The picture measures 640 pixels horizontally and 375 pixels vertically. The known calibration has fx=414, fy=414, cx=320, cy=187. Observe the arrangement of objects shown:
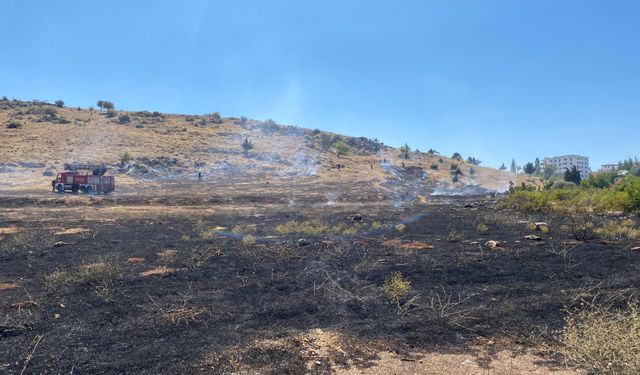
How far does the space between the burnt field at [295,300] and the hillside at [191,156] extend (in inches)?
1044

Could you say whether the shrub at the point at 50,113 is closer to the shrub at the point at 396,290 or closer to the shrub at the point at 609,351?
the shrub at the point at 396,290

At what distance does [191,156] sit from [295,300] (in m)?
46.8

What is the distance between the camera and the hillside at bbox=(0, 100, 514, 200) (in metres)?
43.1

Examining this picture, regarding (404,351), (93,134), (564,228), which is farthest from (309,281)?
(93,134)

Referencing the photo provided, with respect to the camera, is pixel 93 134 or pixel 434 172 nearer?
pixel 93 134

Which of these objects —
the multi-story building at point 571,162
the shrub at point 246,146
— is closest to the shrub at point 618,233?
the shrub at point 246,146

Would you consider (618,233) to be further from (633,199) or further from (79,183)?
(79,183)

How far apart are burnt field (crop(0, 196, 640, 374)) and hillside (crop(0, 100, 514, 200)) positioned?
26521 millimetres

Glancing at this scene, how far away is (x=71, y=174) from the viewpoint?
33312 mm

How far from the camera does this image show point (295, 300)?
759 centimetres

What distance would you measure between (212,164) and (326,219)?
3272 centimetres

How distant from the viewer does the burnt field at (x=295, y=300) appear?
5.32 metres

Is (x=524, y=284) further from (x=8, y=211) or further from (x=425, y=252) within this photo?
(x=8, y=211)

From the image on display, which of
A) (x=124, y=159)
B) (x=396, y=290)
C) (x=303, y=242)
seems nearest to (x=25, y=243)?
(x=303, y=242)
